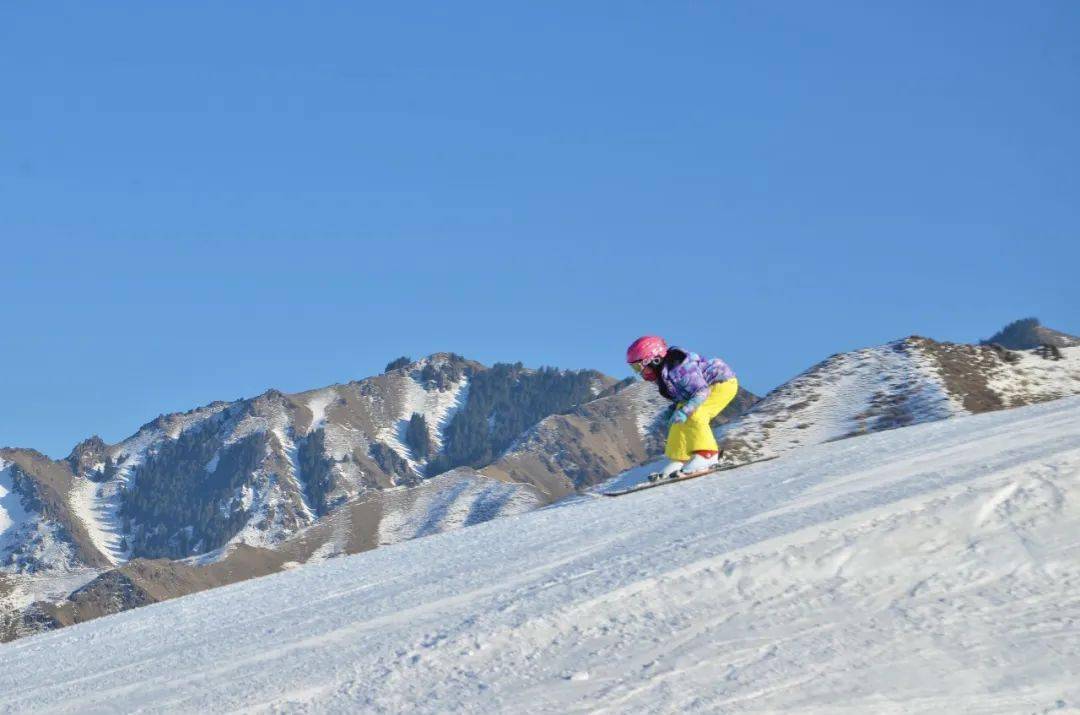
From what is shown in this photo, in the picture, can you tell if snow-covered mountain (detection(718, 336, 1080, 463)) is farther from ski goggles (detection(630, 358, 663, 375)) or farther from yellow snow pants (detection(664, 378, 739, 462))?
ski goggles (detection(630, 358, 663, 375))

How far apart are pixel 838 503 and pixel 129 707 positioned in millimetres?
5793

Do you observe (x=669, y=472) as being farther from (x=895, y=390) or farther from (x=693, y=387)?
(x=895, y=390)

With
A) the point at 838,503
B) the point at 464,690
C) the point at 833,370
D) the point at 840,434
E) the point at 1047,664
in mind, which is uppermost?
the point at 833,370

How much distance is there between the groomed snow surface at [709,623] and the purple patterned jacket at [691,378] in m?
6.92

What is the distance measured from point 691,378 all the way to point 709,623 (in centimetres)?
1218

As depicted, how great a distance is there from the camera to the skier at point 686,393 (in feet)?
71.1

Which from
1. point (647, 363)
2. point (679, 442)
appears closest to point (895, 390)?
point (679, 442)

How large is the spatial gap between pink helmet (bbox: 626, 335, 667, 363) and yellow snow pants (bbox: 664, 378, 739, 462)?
97cm

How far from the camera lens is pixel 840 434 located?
36.5 metres

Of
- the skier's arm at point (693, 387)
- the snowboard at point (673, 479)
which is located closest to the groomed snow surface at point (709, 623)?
the snowboard at point (673, 479)

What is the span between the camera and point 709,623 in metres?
9.55

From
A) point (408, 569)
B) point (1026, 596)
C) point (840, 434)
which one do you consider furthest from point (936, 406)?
point (1026, 596)

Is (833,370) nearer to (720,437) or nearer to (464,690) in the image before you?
(720,437)

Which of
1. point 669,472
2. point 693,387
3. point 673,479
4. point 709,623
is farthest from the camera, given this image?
point 669,472
